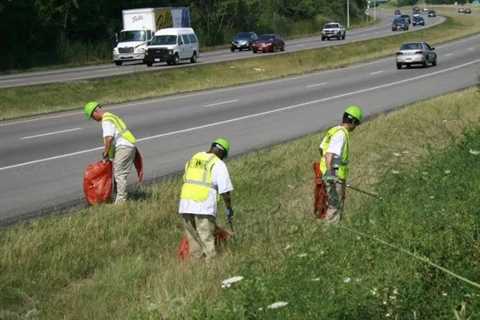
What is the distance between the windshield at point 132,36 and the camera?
168 feet

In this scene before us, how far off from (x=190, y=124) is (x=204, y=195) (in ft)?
49.7

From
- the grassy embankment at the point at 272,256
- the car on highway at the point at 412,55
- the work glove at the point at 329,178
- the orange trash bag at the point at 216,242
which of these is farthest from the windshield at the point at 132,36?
the orange trash bag at the point at 216,242

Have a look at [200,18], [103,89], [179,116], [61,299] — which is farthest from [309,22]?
[61,299]

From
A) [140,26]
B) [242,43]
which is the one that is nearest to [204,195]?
[140,26]

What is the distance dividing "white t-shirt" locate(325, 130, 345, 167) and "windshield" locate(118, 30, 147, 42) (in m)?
42.1

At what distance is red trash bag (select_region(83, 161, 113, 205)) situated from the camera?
493 inches

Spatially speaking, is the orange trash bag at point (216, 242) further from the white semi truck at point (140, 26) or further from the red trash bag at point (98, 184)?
the white semi truck at point (140, 26)

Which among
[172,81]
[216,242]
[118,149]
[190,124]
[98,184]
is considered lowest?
[172,81]

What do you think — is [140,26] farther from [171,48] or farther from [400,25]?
[400,25]

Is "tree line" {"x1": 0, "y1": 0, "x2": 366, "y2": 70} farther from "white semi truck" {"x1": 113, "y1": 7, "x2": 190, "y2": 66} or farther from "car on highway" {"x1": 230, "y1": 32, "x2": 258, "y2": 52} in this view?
"car on highway" {"x1": 230, "y1": 32, "x2": 258, "y2": 52}

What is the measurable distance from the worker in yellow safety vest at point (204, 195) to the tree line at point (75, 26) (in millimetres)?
46677

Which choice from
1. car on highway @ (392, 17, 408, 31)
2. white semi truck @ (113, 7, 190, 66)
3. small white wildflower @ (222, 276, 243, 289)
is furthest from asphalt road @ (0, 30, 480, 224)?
car on highway @ (392, 17, 408, 31)

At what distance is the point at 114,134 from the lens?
12.5m

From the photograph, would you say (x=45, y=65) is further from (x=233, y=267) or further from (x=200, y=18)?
(x=233, y=267)
